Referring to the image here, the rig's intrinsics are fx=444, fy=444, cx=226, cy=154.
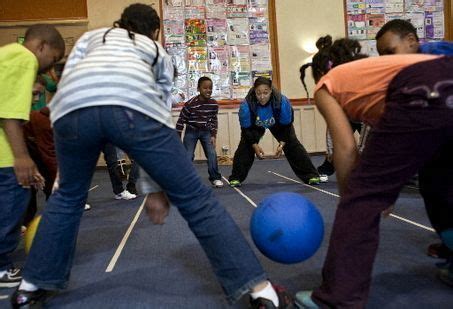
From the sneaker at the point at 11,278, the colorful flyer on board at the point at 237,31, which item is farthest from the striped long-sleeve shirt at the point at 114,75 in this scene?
the colorful flyer on board at the point at 237,31

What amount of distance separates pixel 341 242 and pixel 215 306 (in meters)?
0.61

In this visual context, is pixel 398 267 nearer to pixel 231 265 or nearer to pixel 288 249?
pixel 288 249

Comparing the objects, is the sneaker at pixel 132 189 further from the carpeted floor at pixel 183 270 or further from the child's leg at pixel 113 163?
the carpeted floor at pixel 183 270

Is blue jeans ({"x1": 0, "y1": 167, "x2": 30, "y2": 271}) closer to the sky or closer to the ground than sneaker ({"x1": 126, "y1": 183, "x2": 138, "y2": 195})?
closer to the sky

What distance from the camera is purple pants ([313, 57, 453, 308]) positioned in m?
1.42

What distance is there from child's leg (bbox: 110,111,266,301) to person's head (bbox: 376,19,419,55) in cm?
147

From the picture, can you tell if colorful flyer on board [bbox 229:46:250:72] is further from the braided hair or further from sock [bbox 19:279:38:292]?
→ sock [bbox 19:279:38:292]

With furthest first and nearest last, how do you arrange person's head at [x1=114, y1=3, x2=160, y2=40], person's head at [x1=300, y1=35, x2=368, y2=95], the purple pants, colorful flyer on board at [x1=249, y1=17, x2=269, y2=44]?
1. colorful flyer on board at [x1=249, y1=17, x2=269, y2=44]
2. person's head at [x1=300, y1=35, x2=368, y2=95]
3. person's head at [x1=114, y1=3, x2=160, y2=40]
4. the purple pants

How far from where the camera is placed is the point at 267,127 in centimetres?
539

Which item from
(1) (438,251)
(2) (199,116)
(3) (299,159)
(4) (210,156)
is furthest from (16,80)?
(2) (199,116)

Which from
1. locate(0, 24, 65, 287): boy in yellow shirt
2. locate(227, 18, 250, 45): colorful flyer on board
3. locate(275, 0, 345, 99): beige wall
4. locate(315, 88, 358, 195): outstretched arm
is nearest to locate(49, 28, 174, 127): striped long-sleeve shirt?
locate(0, 24, 65, 287): boy in yellow shirt

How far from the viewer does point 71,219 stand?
5.76ft

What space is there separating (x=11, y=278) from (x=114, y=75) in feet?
4.20

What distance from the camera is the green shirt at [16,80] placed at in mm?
1939
